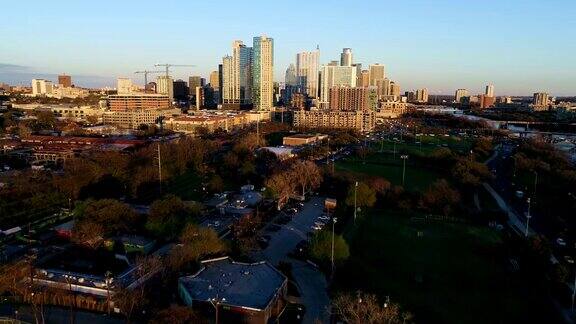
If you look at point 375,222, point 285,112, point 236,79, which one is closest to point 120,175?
point 375,222

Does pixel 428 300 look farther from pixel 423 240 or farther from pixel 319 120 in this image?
pixel 319 120

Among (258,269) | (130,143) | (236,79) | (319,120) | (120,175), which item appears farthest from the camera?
(236,79)

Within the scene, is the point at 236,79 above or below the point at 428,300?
above

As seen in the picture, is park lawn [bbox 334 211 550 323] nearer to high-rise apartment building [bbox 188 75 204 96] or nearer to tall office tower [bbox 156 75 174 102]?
tall office tower [bbox 156 75 174 102]

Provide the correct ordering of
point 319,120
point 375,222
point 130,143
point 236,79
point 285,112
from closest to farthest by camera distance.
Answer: point 375,222, point 130,143, point 319,120, point 285,112, point 236,79

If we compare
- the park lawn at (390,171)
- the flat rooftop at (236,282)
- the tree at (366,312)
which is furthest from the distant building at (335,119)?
the tree at (366,312)
